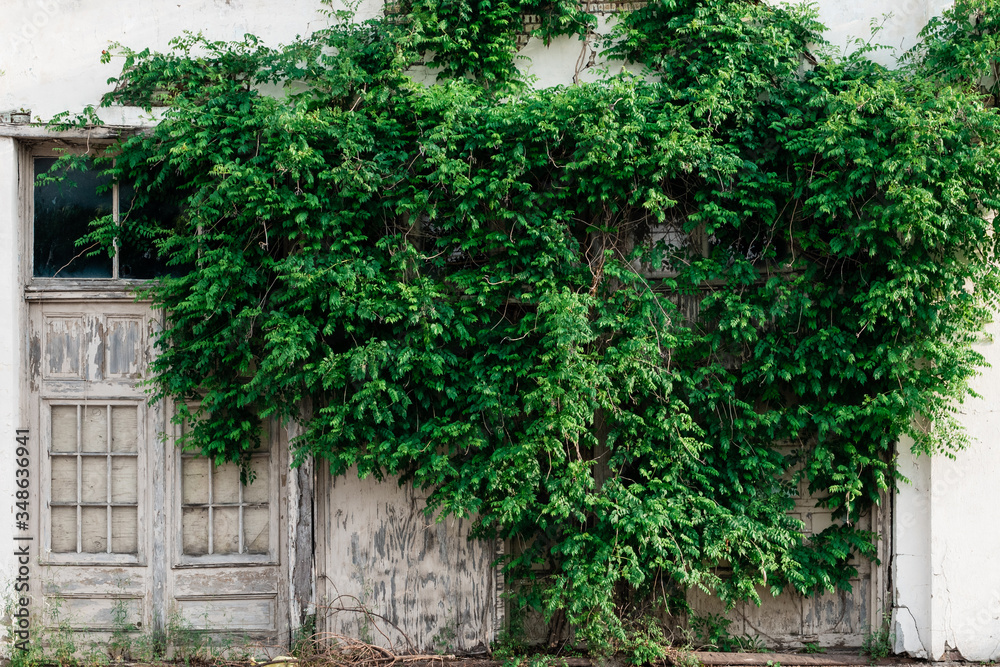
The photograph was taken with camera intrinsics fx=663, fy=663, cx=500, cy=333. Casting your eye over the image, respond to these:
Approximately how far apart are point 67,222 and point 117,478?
6.35 ft

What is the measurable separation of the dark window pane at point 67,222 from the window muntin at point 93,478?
101 cm

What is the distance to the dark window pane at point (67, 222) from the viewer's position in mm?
4914

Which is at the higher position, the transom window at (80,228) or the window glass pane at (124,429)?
the transom window at (80,228)

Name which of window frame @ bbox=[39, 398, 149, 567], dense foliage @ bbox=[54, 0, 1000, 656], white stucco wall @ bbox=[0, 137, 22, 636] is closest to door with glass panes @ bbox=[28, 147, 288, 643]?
window frame @ bbox=[39, 398, 149, 567]

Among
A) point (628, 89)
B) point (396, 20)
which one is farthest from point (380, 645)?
point (396, 20)

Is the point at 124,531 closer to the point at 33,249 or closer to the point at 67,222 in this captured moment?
the point at 33,249

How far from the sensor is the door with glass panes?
4.82m

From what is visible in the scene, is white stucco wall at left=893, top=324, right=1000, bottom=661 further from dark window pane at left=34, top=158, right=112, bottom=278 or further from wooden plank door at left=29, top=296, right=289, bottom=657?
dark window pane at left=34, top=158, right=112, bottom=278

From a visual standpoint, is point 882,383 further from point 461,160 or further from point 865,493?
point 461,160

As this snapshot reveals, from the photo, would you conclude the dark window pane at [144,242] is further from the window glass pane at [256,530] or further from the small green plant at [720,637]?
the small green plant at [720,637]

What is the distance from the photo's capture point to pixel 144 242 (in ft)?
16.1

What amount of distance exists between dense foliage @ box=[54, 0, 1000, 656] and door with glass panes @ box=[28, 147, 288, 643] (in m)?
0.35

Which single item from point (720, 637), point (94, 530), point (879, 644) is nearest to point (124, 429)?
point (94, 530)

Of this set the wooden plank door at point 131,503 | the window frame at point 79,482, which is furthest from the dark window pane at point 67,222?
the window frame at point 79,482
